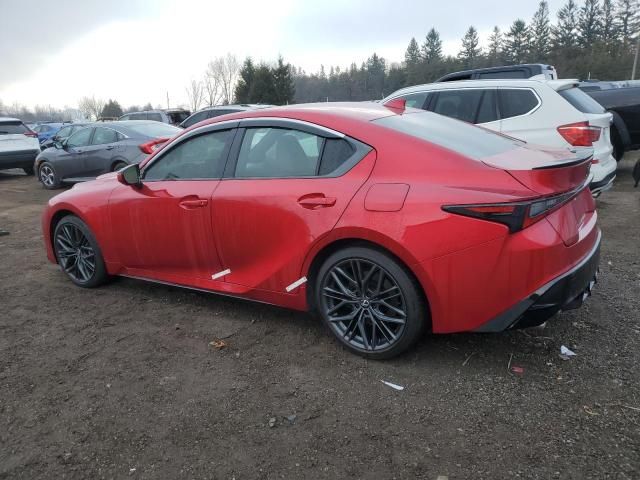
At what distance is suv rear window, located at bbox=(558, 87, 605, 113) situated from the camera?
6184 millimetres

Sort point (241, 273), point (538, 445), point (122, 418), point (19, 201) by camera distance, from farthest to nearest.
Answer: point (19, 201) → point (241, 273) → point (122, 418) → point (538, 445)

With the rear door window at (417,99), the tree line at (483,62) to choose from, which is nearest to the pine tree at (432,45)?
the tree line at (483,62)

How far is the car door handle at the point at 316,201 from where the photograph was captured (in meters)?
3.12

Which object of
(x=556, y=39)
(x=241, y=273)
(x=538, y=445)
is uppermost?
(x=556, y=39)

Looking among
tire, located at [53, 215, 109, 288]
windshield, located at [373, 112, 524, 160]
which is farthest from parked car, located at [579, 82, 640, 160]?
tire, located at [53, 215, 109, 288]

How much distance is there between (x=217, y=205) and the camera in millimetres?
3633

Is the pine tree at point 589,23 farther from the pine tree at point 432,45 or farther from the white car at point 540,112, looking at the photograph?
the white car at point 540,112

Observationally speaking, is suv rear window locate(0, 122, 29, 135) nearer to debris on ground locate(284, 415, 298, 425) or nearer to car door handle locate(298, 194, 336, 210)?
car door handle locate(298, 194, 336, 210)

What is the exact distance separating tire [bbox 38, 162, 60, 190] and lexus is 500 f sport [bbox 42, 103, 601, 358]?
29.0 ft

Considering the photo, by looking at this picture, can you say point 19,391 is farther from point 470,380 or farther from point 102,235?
point 470,380

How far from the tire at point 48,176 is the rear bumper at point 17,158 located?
2286mm

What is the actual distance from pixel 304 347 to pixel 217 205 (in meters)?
1.16

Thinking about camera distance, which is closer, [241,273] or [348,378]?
[348,378]

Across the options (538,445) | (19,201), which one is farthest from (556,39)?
(538,445)
